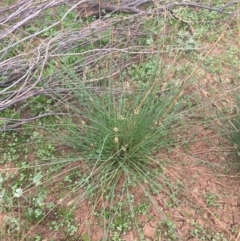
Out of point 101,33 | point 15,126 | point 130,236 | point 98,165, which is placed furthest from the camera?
point 101,33

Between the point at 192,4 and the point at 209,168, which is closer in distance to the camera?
the point at 209,168

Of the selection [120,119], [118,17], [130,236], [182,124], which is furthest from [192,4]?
[130,236]

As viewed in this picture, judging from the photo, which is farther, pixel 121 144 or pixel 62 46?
pixel 62 46

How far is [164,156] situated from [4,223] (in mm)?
959

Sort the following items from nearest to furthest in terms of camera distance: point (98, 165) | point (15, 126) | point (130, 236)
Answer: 1. point (130, 236)
2. point (98, 165)
3. point (15, 126)

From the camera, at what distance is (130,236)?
82.9 inches

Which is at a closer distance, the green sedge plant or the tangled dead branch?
the green sedge plant

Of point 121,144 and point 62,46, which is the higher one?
point 62,46

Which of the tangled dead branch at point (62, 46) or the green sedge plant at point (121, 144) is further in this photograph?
the tangled dead branch at point (62, 46)

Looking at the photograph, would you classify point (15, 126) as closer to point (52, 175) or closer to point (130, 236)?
point (52, 175)

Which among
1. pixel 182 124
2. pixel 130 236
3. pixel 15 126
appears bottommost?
pixel 130 236

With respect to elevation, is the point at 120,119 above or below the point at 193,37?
above

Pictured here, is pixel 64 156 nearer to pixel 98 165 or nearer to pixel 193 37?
pixel 98 165

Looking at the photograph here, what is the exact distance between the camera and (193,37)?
309 cm
